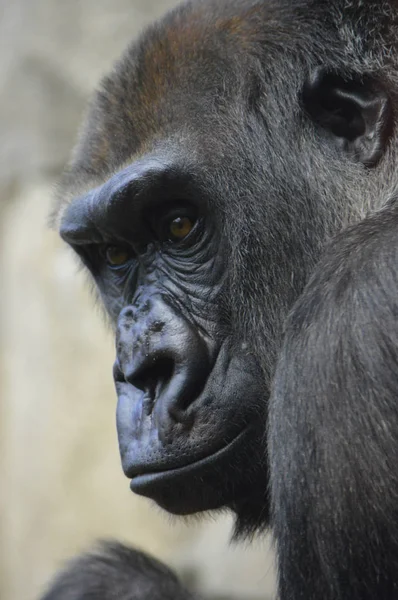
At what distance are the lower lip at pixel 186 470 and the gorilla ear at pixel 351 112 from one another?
82cm

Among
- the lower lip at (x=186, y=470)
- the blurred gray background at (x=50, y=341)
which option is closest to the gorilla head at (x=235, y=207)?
the lower lip at (x=186, y=470)

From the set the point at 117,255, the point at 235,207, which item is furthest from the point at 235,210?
the point at 117,255

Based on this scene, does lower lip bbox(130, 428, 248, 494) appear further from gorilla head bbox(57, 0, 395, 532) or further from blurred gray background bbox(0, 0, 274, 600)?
blurred gray background bbox(0, 0, 274, 600)

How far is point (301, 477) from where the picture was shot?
7.00ft

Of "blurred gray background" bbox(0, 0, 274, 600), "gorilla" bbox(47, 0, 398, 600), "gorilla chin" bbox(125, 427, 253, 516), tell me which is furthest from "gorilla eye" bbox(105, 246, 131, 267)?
"blurred gray background" bbox(0, 0, 274, 600)

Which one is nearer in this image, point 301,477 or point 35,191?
point 301,477

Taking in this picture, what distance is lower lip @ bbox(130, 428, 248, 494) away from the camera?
8.60 feet

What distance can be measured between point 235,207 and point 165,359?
0.46 meters

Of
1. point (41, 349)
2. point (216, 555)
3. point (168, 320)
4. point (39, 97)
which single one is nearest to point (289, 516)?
point (168, 320)

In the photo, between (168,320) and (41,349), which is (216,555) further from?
(168,320)

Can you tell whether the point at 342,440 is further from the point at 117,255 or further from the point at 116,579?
the point at 116,579

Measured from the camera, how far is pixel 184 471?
2621 millimetres

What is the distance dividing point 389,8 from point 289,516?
140 cm

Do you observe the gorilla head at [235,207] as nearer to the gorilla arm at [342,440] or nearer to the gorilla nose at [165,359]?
the gorilla nose at [165,359]
